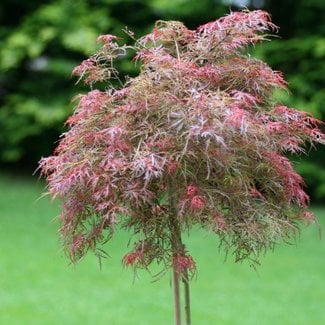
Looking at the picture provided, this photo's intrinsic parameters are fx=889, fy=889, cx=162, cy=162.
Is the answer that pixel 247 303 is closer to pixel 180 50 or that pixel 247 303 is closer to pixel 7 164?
pixel 180 50

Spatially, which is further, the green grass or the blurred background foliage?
the blurred background foliage

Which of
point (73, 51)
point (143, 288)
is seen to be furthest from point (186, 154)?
point (73, 51)

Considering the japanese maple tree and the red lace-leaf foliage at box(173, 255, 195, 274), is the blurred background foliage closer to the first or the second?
the japanese maple tree

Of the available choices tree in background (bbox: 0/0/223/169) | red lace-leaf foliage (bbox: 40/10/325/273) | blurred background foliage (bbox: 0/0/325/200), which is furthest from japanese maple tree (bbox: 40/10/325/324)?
tree in background (bbox: 0/0/223/169)

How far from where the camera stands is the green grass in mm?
6559

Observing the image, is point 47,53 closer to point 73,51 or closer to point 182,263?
point 73,51

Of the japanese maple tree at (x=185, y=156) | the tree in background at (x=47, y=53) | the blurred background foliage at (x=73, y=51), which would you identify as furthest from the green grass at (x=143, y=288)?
the tree in background at (x=47, y=53)

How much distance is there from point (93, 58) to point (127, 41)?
7.95 meters

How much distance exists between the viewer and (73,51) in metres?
12.4

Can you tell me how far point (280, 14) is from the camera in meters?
12.1

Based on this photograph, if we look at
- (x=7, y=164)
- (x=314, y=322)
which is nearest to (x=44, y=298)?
(x=314, y=322)

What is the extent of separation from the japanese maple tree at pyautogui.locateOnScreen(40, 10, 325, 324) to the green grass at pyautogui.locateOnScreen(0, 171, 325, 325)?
2320 millimetres

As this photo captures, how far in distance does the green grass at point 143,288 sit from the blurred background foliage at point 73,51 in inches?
113

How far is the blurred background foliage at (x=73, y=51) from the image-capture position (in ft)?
37.4
